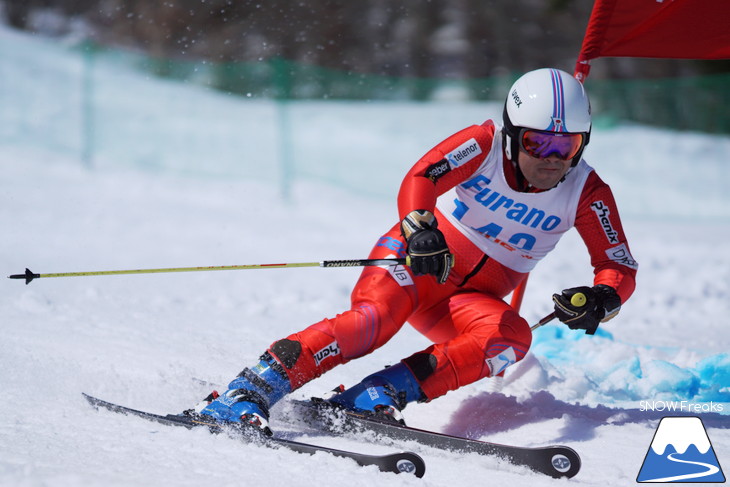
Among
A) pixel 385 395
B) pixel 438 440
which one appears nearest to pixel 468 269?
pixel 385 395

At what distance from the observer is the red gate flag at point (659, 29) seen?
420 centimetres

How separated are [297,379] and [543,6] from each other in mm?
21761

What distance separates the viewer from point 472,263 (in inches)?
138

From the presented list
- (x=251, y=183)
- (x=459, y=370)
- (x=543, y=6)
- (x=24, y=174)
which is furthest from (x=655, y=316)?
(x=543, y=6)

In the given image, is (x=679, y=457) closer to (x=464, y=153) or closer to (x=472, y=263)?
(x=472, y=263)

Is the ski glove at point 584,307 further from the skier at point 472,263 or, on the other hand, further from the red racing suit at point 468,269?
the red racing suit at point 468,269

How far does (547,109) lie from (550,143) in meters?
0.13

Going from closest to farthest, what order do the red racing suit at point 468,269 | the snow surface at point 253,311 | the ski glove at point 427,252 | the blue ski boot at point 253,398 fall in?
1. the snow surface at point 253,311
2. the blue ski boot at point 253,398
3. the ski glove at point 427,252
4. the red racing suit at point 468,269

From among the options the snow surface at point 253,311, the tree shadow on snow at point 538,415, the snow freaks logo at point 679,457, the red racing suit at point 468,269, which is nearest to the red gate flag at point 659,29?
the red racing suit at point 468,269

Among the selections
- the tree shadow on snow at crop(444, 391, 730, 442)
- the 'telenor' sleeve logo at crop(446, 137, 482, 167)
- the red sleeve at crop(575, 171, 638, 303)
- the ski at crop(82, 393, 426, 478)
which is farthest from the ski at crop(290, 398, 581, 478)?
the 'telenor' sleeve logo at crop(446, 137, 482, 167)

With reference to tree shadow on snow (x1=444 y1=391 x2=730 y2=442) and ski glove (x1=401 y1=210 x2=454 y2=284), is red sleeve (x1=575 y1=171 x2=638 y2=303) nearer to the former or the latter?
tree shadow on snow (x1=444 y1=391 x2=730 y2=442)

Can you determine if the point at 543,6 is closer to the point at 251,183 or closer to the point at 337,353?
the point at 251,183

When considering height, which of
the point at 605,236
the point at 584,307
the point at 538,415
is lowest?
the point at 538,415

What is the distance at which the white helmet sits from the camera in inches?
125
